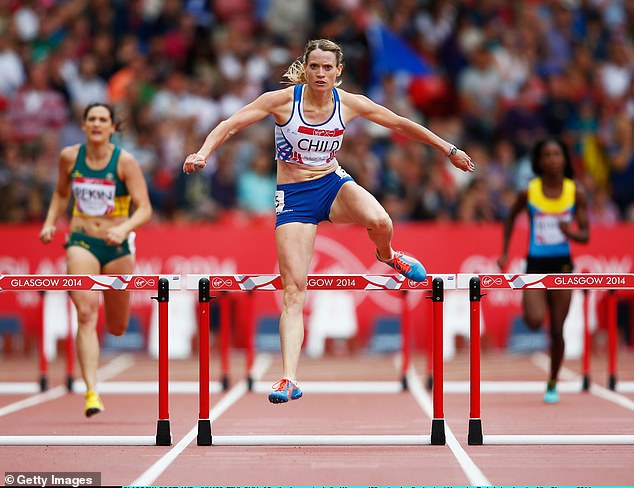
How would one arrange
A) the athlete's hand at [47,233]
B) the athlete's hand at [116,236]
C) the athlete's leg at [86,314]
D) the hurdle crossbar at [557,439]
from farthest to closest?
the athlete's hand at [47,233] → the athlete's leg at [86,314] → the athlete's hand at [116,236] → the hurdle crossbar at [557,439]

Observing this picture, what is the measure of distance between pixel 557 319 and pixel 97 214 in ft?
14.2

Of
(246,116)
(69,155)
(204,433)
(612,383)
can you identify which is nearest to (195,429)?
(204,433)

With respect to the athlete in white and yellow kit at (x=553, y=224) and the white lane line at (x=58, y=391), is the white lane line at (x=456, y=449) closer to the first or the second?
the athlete in white and yellow kit at (x=553, y=224)

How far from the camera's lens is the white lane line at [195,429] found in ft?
23.0

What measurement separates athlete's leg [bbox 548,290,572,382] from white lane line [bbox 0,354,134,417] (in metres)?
4.89

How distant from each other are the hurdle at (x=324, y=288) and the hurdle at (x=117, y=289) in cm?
24

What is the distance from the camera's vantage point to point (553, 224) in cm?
1127

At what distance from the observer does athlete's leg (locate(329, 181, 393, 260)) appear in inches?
320

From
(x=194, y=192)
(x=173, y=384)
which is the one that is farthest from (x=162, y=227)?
(x=173, y=384)

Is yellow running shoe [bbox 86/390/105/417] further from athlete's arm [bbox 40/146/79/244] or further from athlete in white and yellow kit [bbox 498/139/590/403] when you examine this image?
athlete in white and yellow kit [bbox 498/139/590/403]

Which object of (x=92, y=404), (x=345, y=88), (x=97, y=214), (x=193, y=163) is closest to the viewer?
(x=193, y=163)

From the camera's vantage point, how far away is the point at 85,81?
18.4 m

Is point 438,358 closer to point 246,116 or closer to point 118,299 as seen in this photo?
point 246,116

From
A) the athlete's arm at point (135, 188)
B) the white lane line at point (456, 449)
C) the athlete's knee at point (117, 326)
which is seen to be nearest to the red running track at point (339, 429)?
the white lane line at point (456, 449)
